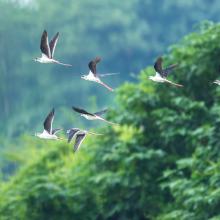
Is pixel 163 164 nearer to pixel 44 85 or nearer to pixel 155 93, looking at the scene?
pixel 155 93

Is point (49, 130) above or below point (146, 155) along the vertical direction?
below

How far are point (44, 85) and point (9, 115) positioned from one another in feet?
10.3

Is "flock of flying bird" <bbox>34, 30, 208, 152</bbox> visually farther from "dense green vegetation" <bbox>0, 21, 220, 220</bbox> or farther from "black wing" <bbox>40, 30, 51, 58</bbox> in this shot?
"dense green vegetation" <bbox>0, 21, 220, 220</bbox>

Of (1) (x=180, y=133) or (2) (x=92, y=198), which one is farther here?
(2) (x=92, y=198)

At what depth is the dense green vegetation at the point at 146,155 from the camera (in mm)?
13164

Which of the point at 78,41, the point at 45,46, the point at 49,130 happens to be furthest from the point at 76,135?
the point at 78,41

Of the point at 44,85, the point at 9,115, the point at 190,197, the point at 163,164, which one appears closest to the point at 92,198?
the point at 163,164

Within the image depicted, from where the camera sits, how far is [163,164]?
543 inches

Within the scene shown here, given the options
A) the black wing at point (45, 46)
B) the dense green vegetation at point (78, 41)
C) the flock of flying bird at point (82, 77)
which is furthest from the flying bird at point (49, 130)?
the dense green vegetation at point (78, 41)

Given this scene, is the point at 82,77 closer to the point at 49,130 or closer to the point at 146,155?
the point at 49,130

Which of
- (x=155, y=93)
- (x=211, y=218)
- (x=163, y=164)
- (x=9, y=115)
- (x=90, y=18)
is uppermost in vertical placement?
(x=90, y=18)

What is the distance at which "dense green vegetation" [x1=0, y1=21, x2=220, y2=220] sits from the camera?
13.2 m

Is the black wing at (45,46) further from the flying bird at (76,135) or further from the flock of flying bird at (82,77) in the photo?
the flying bird at (76,135)

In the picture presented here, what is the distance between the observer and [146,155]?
13.6 m
